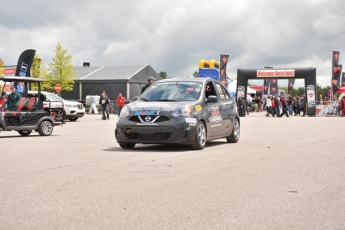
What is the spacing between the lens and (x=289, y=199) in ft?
21.8

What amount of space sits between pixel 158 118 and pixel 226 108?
8.91 ft

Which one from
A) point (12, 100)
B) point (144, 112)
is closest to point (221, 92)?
point (144, 112)

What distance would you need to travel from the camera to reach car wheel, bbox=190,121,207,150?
1270 cm

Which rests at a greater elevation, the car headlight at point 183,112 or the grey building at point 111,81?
the grey building at point 111,81

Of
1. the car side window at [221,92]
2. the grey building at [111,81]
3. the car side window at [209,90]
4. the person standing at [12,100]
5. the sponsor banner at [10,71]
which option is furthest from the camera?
the grey building at [111,81]

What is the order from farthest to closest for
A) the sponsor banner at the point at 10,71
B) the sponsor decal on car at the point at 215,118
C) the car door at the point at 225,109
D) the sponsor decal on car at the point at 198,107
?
the sponsor banner at the point at 10,71
the car door at the point at 225,109
the sponsor decal on car at the point at 215,118
the sponsor decal on car at the point at 198,107

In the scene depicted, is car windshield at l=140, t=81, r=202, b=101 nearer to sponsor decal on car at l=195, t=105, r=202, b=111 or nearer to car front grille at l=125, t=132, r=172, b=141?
sponsor decal on car at l=195, t=105, r=202, b=111

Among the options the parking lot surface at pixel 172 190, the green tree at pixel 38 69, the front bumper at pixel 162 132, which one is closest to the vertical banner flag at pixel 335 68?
the green tree at pixel 38 69

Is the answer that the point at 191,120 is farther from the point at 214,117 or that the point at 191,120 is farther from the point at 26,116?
the point at 26,116

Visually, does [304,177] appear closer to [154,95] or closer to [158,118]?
[158,118]

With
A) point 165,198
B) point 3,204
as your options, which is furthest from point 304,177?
point 3,204

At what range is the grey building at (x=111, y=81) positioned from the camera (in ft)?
182

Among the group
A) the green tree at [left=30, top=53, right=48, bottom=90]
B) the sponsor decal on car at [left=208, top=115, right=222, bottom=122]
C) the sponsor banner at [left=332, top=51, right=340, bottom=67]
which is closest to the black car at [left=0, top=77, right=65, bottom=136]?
the sponsor decal on car at [left=208, top=115, right=222, bottom=122]

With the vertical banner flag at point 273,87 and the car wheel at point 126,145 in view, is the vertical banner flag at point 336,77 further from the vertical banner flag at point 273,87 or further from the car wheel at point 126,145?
the car wheel at point 126,145
